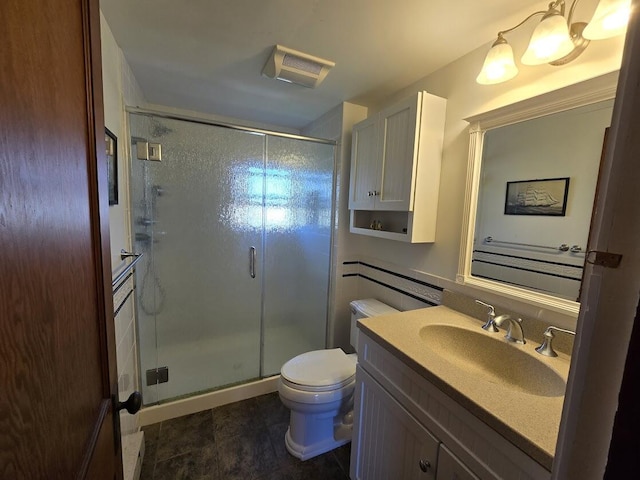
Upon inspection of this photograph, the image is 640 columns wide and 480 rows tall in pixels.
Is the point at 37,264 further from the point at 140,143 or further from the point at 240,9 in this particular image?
the point at 140,143

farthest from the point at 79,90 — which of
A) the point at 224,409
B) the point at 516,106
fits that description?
the point at 224,409

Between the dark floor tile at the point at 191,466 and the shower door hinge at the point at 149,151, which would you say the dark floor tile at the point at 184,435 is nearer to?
the dark floor tile at the point at 191,466

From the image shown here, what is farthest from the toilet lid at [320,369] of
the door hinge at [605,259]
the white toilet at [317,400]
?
the door hinge at [605,259]

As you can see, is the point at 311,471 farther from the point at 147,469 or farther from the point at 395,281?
the point at 395,281

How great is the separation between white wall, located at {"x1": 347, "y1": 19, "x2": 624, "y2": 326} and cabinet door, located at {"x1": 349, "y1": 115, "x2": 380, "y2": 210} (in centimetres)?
32

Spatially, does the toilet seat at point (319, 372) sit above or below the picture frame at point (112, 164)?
below

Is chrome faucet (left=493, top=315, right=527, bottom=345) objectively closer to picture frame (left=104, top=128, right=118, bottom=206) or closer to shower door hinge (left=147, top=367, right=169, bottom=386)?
picture frame (left=104, top=128, right=118, bottom=206)

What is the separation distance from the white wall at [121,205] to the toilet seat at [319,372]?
0.82m

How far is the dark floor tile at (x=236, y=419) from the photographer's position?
1.71 m

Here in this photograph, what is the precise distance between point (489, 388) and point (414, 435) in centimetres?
34

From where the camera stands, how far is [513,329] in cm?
114

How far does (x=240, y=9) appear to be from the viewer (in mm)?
1155

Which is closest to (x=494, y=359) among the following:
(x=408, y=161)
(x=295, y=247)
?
(x=408, y=161)

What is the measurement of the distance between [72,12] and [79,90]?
131 mm
